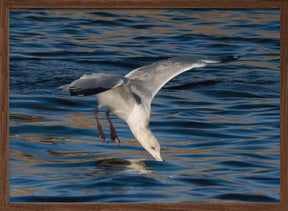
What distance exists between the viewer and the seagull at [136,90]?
440cm

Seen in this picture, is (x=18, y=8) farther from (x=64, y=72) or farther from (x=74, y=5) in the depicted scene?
(x=64, y=72)

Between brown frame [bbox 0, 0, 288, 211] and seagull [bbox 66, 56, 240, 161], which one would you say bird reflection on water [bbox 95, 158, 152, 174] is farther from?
brown frame [bbox 0, 0, 288, 211]

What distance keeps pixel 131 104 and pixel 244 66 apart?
97 centimetres

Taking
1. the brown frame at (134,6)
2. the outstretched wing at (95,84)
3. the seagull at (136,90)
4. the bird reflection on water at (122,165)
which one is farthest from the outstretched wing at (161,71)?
the brown frame at (134,6)

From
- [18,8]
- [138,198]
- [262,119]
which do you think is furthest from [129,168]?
[18,8]

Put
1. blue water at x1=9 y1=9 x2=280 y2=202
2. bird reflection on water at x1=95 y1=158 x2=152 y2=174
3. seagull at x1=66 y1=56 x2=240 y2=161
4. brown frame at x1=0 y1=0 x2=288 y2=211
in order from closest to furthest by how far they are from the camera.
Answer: brown frame at x1=0 y1=0 x2=288 y2=211 < blue water at x1=9 y1=9 x2=280 y2=202 < bird reflection on water at x1=95 y1=158 x2=152 y2=174 < seagull at x1=66 y1=56 x2=240 y2=161

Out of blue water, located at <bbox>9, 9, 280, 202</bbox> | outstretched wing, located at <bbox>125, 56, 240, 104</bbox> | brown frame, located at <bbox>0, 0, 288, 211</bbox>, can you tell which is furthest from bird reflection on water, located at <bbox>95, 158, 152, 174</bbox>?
outstretched wing, located at <bbox>125, 56, 240, 104</bbox>

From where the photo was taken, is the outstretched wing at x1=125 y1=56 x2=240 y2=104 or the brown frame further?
the outstretched wing at x1=125 y1=56 x2=240 y2=104

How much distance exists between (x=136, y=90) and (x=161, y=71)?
1.14ft

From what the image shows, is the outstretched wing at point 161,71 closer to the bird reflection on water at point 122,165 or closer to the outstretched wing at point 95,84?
the outstretched wing at point 95,84

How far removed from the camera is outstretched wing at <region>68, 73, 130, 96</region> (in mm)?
4293

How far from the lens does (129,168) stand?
14.1 feet

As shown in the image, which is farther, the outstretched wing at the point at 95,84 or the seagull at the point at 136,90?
the seagull at the point at 136,90

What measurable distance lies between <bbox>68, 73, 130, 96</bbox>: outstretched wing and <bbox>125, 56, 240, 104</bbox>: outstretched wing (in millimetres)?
352
